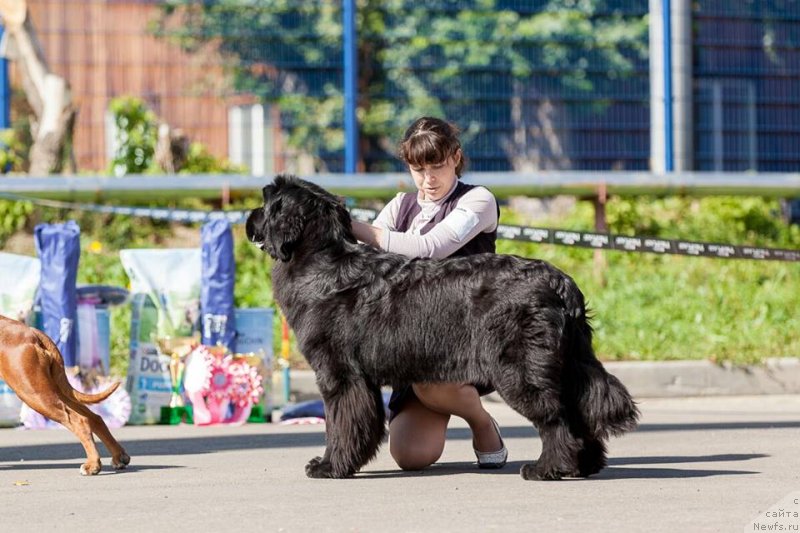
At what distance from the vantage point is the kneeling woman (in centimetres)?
602

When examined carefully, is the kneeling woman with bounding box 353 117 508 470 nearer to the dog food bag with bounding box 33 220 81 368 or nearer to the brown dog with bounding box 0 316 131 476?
the brown dog with bounding box 0 316 131 476

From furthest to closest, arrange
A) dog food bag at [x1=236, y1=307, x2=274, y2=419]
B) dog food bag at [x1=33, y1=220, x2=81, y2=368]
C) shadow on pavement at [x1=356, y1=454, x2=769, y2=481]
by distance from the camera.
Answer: dog food bag at [x1=236, y1=307, x2=274, y2=419] < dog food bag at [x1=33, y1=220, x2=81, y2=368] < shadow on pavement at [x1=356, y1=454, x2=769, y2=481]

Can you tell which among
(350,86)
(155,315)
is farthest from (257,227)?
(350,86)

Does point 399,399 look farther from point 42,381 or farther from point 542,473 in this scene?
point 42,381

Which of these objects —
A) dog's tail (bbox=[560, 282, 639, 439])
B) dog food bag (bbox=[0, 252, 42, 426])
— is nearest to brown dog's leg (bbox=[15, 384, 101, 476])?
dog's tail (bbox=[560, 282, 639, 439])

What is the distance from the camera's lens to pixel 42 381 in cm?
606

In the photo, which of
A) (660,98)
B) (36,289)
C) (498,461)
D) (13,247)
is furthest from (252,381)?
(660,98)

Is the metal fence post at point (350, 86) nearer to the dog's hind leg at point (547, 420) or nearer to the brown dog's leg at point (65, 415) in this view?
the brown dog's leg at point (65, 415)

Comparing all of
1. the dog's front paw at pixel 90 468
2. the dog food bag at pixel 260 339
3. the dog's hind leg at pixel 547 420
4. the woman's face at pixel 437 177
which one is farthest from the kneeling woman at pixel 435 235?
the dog food bag at pixel 260 339

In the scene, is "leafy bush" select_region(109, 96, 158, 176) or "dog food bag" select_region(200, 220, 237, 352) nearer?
"dog food bag" select_region(200, 220, 237, 352)

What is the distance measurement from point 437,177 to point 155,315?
3.02m

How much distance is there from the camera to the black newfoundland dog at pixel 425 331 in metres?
5.54

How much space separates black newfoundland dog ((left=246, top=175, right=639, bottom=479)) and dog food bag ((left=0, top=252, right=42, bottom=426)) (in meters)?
2.95

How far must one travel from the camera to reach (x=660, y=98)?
46.2ft
